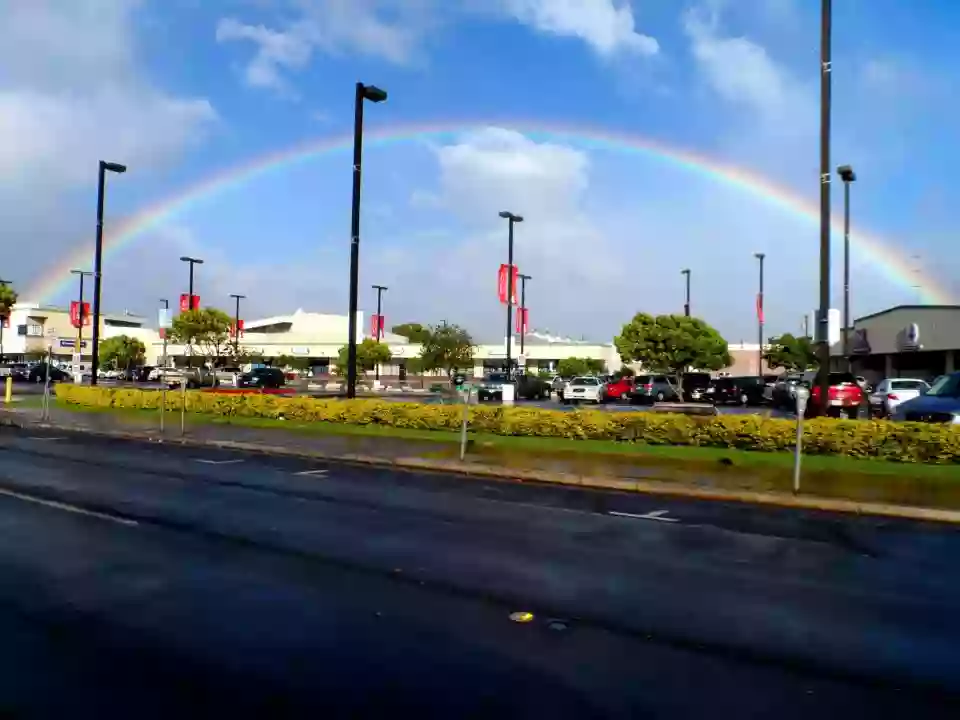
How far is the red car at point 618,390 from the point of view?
49.0 meters

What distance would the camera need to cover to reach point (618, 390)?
162 ft

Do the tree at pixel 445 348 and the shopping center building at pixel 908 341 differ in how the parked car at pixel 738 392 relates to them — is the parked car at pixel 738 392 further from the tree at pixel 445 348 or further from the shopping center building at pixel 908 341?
the tree at pixel 445 348

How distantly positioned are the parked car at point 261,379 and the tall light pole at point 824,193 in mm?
38505

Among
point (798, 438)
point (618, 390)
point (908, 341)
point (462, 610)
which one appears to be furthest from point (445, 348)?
point (462, 610)

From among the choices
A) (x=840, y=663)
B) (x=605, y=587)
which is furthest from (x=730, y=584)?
(x=840, y=663)

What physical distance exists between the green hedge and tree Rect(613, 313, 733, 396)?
3161 centimetres

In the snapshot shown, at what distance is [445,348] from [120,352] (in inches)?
1921

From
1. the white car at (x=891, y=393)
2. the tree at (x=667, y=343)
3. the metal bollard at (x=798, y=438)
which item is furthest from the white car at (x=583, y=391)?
the metal bollard at (x=798, y=438)

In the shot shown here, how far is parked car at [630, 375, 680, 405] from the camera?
46250 mm

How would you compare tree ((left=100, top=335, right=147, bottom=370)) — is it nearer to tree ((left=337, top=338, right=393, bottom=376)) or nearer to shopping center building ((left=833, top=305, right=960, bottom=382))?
tree ((left=337, top=338, right=393, bottom=376))

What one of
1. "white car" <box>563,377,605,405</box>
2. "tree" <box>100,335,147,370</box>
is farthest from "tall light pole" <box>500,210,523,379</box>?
"tree" <box>100,335,147,370</box>

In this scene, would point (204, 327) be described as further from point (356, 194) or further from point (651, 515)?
point (651, 515)

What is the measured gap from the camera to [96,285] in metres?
33.7

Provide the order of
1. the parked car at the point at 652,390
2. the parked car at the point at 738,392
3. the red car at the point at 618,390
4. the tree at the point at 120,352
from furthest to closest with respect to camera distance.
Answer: the tree at the point at 120,352, the red car at the point at 618,390, the parked car at the point at 652,390, the parked car at the point at 738,392
